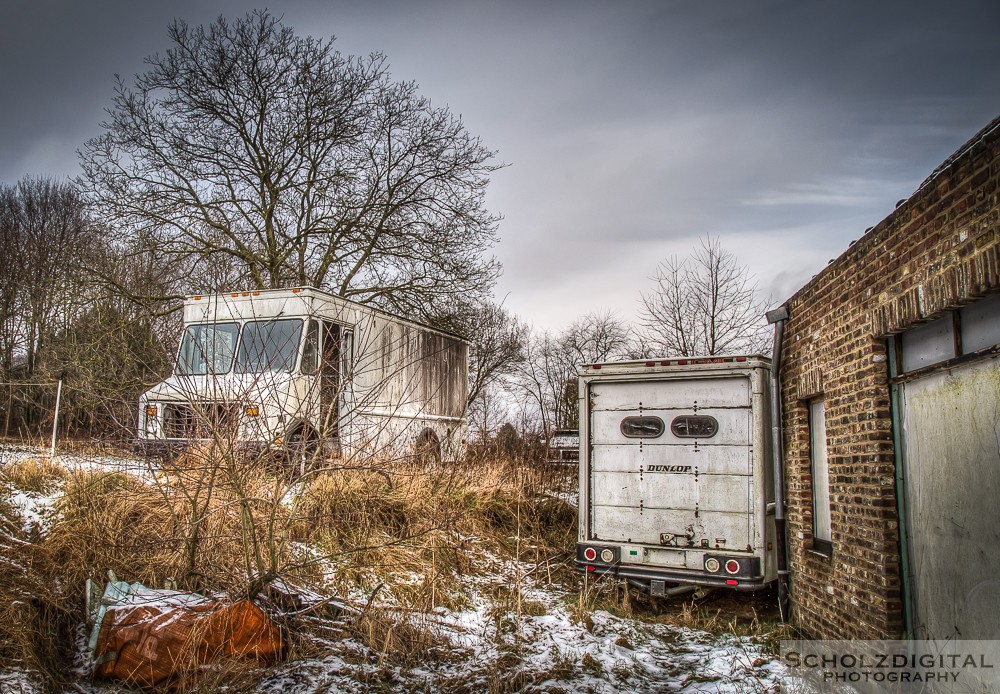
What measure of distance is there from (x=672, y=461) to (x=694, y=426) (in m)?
0.46

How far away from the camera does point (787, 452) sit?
7.52 metres

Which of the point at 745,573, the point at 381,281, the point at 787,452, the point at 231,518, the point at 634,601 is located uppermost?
the point at 381,281

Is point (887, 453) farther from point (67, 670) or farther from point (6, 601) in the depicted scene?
point (6, 601)

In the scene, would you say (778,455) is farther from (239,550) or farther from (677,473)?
(239,550)

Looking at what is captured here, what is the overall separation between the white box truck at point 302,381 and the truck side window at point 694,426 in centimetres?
272

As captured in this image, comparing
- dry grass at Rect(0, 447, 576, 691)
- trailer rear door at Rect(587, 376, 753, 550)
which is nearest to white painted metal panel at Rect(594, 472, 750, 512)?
trailer rear door at Rect(587, 376, 753, 550)

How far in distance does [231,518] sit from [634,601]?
15.4 ft

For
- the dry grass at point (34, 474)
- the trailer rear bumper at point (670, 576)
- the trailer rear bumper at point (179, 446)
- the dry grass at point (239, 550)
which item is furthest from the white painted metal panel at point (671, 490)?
the dry grass at point (34, 474)

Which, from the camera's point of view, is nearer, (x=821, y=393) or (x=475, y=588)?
(x=821, y=393)

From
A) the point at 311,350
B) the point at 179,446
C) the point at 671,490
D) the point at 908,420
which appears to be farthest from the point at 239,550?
the point at 908,420

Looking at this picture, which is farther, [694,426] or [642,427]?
[642,427]

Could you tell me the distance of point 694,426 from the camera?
26.8 ft

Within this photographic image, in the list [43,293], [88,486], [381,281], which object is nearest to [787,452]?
[88,486]

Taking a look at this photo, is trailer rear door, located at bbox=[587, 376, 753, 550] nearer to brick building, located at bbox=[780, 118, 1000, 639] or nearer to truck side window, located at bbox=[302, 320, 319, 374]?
brick building, located at bbox=[780, 118, 1000, 639]
